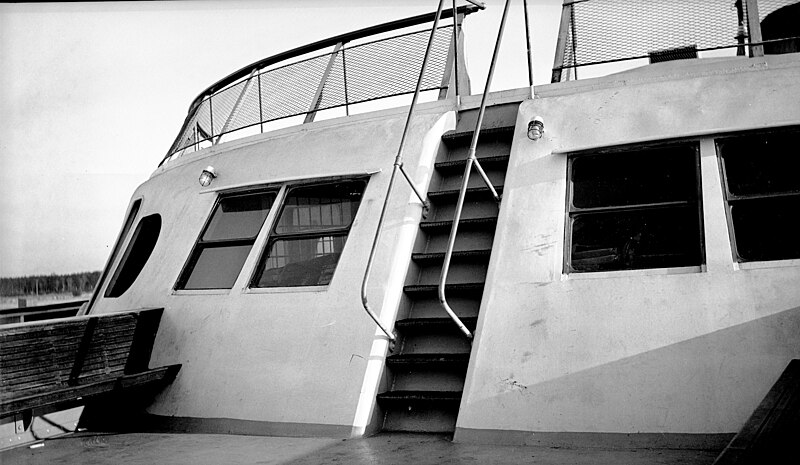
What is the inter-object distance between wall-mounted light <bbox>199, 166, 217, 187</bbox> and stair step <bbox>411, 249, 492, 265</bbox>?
7.98ft

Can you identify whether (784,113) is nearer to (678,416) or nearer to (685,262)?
(685,262)

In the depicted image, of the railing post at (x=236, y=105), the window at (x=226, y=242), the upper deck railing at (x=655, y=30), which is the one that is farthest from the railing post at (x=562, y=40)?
the railing post at (x=236, y=105)

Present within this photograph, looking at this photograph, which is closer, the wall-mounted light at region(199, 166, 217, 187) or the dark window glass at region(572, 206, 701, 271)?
the dark window glass at region(572, 206, 701, 271)

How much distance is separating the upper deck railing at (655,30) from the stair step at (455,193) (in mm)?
1298

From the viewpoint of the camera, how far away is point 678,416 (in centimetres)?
418

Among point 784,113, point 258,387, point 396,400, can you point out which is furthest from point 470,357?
point 784,113

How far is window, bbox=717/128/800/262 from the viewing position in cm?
459

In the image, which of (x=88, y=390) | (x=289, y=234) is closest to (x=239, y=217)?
(x=289, y=234)

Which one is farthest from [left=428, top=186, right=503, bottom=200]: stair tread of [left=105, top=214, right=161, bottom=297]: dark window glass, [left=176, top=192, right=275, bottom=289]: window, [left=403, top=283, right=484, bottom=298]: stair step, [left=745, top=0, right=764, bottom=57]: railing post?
[left=105, top=214, right=161, bottom=297]: dark window glass

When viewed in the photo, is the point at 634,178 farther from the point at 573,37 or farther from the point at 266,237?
the point at 266,237

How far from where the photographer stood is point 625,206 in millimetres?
5016

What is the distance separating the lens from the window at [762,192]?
4590mm

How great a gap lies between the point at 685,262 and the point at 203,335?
3795 mm

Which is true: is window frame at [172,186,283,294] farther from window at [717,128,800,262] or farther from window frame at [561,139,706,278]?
window at [717,128,800,262]
